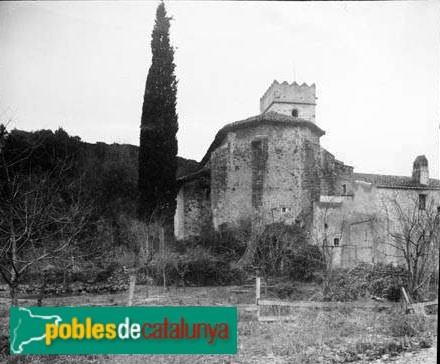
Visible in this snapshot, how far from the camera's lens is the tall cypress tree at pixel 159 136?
65.9 feet

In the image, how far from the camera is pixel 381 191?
20125 mm

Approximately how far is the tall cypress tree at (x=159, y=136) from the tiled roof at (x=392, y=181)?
10.8m

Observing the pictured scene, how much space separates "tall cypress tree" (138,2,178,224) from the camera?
791 inches

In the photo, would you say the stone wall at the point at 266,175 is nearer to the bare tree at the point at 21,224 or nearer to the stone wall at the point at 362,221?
the stone wall at the point at 362,221

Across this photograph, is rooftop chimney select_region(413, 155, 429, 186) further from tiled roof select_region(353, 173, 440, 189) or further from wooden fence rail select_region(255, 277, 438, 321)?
wooden fence rail select_region(255, 277, 438, 321)

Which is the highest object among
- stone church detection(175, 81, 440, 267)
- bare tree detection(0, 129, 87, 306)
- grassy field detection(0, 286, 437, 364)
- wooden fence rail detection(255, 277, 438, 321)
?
stone church detection(175, 81, 440, 267)

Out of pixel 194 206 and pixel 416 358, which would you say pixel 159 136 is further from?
pixel 416 358

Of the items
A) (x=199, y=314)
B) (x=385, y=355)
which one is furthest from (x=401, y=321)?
(x=199, y=314)

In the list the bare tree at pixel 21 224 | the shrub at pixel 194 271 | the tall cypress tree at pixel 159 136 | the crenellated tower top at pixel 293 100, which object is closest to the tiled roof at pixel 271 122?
the tall cypress tree at pixel 159 136

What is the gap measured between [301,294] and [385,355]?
599cm

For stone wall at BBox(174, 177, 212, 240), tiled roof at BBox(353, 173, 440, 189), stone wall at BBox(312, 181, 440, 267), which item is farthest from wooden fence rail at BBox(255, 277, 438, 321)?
stone wall at BBox(174, 177, 212, 240)

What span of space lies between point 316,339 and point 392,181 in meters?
15.7

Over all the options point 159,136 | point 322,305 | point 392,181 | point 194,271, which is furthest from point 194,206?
point 322,305

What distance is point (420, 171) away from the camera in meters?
21.8
